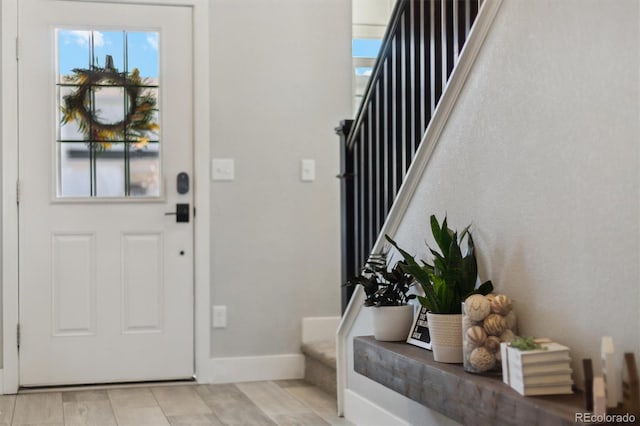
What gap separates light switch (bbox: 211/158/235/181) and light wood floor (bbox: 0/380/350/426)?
113 centimetres

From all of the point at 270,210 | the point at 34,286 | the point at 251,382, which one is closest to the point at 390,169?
the point at 270,210

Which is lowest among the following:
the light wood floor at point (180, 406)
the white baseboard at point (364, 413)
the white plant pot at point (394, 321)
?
the light wood floor at point (180, 406)

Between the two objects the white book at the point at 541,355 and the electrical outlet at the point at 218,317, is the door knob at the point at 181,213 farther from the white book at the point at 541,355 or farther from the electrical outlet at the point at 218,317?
the white book at the point at 541,355

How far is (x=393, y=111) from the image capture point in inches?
136

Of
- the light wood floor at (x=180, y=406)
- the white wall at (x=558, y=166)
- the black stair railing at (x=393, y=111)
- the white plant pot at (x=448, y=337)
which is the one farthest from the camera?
the light wood floor at (x=180, y=406)

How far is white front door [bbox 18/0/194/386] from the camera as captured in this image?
4555mm

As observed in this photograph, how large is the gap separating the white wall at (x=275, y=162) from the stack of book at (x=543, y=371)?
9.24ft

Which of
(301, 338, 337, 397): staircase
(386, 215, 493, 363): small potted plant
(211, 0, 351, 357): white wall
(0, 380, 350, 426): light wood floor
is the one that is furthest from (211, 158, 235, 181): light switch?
(386, 215, 493, 363): small potted plant

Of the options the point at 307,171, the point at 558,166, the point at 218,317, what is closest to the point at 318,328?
the point at 218,317

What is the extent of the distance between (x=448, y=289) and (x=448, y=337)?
147mm

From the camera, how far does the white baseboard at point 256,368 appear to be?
4.76 metres

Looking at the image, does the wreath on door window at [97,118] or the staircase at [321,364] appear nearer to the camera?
the staircase at [321,364]

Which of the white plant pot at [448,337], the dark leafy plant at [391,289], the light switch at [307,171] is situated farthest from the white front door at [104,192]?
the white plant pot at [448,337]

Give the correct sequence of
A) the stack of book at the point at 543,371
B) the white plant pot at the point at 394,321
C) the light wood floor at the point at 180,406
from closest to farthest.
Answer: the stack of book at the point at 543,371
the white plant pot at the point at 394,321
the light wood floor at the point at 180,406
